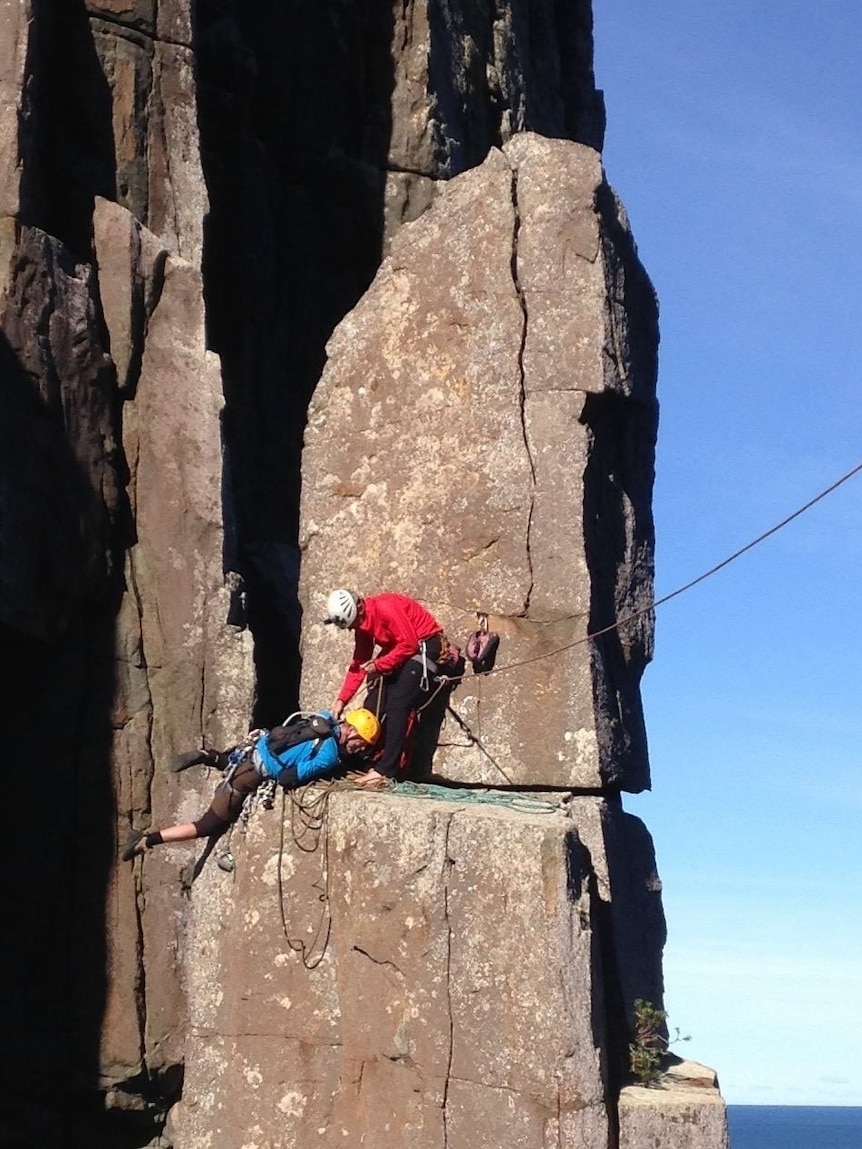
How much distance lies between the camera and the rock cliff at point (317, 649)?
868cm

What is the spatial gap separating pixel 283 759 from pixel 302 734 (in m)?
0.18

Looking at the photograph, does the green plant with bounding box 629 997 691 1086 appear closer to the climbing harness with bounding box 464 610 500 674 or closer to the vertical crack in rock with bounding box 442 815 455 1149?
the vertical crack in rock with bounding box 442 815 455 1149

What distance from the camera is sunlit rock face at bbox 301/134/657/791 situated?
31.8 feet

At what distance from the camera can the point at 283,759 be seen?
930 cm

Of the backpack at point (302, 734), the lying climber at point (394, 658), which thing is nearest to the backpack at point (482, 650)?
the lying climber at point (394, 658)

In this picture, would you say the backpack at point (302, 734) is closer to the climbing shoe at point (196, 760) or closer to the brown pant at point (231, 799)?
the brown pant at point (231, 799)

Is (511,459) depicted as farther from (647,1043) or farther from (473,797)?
(647,1043)

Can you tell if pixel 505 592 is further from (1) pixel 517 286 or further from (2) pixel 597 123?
(2) pixel 597 123

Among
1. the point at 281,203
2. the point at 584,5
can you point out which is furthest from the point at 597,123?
the point at 281,203

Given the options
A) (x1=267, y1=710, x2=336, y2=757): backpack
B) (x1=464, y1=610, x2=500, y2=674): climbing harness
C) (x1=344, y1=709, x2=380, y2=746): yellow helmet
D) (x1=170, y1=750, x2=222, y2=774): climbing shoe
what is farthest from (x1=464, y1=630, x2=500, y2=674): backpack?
(x1=170, y1=750, x2=222, y2=774): climbing shoe

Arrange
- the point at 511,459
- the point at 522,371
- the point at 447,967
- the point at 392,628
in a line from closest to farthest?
the point at 447,967, the point at 392,628, the point at 511,459, the point at 522,371

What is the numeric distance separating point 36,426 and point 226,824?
10.9 feet

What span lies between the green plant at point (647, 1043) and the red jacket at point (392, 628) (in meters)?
2.31

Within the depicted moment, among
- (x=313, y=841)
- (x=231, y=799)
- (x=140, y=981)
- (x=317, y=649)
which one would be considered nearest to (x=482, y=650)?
(x=317, y=649)
